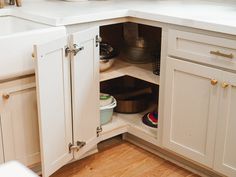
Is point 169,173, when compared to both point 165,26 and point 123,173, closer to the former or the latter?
point 123,173

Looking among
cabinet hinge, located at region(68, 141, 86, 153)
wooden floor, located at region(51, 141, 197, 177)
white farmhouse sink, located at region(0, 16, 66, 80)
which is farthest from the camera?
wooden floor, located at region(51, 141, 197, 177)

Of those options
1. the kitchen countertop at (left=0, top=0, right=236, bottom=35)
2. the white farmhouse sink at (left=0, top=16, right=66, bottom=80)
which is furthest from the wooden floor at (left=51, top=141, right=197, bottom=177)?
the kitchen countertop at (left=0, top=0, right=236, bottom=35)

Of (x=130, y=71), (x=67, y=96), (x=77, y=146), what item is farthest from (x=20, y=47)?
(x=130, y=71)

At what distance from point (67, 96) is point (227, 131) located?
82 cm

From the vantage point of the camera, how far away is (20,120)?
6.49ft

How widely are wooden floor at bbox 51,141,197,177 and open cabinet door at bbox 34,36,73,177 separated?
0.22m

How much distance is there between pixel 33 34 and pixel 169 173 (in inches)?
43.5

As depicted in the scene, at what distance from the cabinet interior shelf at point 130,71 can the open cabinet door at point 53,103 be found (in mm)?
428

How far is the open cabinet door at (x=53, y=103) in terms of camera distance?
1.81 meters

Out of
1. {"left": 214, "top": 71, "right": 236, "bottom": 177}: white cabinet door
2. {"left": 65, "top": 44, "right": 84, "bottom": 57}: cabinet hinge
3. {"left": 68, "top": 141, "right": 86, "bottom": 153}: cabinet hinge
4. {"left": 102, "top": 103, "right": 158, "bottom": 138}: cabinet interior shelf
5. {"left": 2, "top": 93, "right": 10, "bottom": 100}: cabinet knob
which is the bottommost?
{"left": 102, "top": 103, "right": 158, "bottom": 138}: cabinet interior shelf

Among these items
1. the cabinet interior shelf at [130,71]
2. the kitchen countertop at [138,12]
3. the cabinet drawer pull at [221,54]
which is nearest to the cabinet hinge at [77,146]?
the cabinet interior shelf at [130,71]

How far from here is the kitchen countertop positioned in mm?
1944

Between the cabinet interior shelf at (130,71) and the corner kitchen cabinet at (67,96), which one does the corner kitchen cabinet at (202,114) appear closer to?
the cabinet interior shelf at (130,71)

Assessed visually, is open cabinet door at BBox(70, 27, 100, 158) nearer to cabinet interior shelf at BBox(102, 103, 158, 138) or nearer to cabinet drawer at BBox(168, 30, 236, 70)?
cabinet interior shelf at BBox(102, 103, 158, 138)
